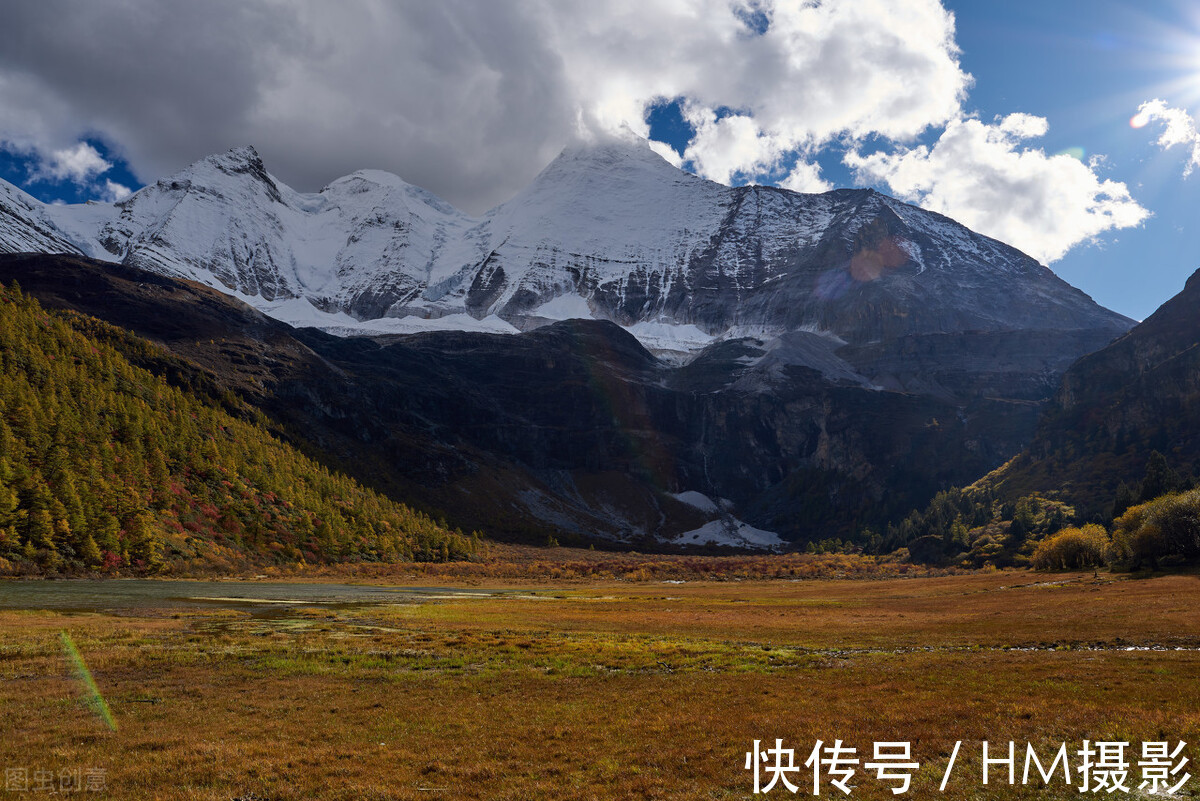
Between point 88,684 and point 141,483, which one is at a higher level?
point 141,483

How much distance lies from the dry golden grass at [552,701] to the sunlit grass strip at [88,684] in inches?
13.8

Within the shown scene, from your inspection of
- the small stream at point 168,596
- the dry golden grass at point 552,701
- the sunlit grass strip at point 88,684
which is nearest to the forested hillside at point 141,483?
the small stream at point 168,596

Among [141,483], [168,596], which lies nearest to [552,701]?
[168,596]

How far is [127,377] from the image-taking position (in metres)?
150

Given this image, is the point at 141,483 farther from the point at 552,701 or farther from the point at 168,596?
the point at 552,701

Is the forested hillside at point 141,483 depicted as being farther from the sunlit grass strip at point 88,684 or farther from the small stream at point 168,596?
the sunlit grass strip at point 88,684

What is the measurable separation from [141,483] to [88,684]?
340 ft

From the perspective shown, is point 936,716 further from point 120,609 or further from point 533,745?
point 120,609

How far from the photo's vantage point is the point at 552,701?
2355 cm

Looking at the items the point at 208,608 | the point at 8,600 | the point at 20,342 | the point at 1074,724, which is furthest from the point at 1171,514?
the point at 20,342

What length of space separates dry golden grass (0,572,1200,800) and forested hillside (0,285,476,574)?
52.7 m

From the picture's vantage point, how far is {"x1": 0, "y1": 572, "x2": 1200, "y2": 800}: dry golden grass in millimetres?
15711

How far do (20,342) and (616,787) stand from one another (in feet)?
521

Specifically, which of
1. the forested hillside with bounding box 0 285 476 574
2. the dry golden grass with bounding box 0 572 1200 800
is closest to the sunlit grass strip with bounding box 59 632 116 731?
the dry golden grass with bounding box 0 572 1200 800
